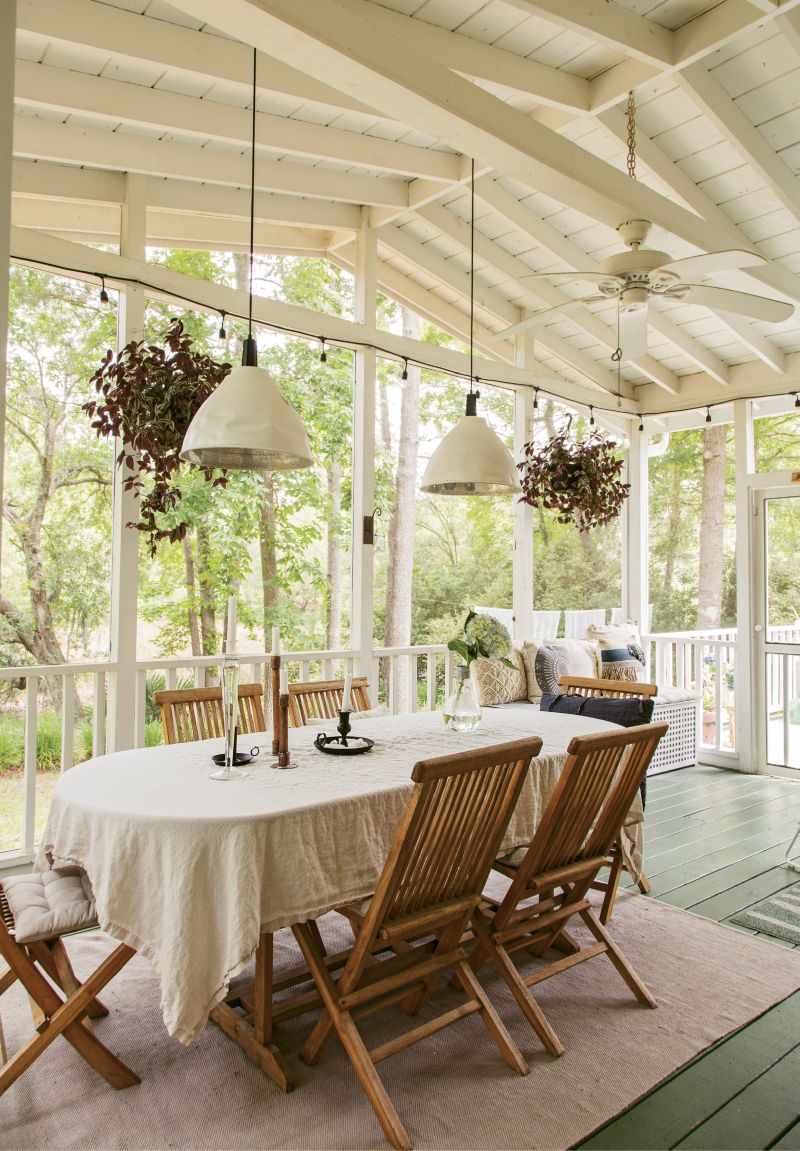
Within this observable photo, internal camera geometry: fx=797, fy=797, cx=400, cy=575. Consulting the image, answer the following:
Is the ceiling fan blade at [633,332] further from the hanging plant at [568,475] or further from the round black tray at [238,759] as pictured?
the round black tray at [238,759]

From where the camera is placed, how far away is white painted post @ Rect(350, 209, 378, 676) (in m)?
4.61

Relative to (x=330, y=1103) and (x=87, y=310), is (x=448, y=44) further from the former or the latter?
(x=330, y=1103)

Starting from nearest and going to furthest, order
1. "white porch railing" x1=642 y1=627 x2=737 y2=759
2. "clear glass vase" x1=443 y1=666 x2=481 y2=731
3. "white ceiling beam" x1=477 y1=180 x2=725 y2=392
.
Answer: "clear glass vase" x1=443 y1=666 x2=481 y2=731 → "white ceiling beam" x1=477 y1=180 x2=725 y2=392 → "white porch railing" x1=642 y1=627 x2=737 y2=759

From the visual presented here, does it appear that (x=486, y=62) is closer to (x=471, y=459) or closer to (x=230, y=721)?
(x=471, y=459)

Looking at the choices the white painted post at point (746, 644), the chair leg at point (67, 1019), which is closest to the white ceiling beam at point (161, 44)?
the chair leg at point (67, 1019)

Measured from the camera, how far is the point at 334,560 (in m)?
7.11

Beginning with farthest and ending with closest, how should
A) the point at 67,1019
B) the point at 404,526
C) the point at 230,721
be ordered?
1. the point at 404,526
2. the point at 230,721
3. the point at 67,1019

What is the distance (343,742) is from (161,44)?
2.69m

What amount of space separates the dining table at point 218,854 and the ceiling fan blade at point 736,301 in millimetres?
2213

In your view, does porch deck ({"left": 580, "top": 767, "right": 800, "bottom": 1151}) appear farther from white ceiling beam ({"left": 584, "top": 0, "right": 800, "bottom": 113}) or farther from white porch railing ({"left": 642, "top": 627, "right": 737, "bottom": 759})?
white ceiling beam ({"left": 584, "top": 0, "right": 800, "bottom": 113})

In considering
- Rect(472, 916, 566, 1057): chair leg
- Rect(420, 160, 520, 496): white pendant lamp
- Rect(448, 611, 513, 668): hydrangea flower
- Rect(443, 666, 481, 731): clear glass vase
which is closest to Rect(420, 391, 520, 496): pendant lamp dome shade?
Rect(420, 160, 520, 496): white pendant lamp

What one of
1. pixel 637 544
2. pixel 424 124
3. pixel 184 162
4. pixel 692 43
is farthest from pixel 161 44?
pixel 637 544

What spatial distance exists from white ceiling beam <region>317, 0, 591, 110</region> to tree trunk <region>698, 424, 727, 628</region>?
7.24m

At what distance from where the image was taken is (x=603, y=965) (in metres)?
2.86
